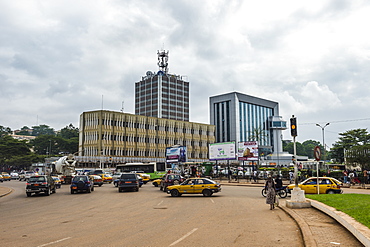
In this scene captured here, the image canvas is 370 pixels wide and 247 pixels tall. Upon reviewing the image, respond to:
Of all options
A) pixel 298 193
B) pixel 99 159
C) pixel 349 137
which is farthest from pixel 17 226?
pixel 349 137

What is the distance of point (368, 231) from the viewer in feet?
29.4

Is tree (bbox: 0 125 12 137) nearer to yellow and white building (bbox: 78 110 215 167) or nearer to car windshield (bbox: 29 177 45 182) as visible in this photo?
yellow and white building (bbox: 78 110 215 167)

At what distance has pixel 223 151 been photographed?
6344 centimetres

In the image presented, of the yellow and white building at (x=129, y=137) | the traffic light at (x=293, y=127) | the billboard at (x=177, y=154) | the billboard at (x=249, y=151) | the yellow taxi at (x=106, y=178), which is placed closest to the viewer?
the traffic light at (x=293, y=127)

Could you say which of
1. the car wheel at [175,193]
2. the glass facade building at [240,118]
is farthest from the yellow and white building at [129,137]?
the car wheel at [175,193]

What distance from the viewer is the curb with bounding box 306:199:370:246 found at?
852 cm

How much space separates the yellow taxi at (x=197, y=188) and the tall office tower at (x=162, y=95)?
119785 mm

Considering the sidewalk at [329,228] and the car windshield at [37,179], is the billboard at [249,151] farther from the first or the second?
the sidewalk at [329,228]

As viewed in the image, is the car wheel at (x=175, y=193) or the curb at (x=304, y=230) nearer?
the curb at (x=304, y=230)

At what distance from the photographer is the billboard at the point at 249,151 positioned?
5919 cm

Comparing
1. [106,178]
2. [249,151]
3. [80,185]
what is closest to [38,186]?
[80,185]

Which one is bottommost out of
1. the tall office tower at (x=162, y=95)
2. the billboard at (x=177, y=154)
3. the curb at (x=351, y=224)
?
the curb at (x=351, y=224)

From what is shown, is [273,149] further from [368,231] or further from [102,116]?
[368,231]

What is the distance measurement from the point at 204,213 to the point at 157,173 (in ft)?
145
